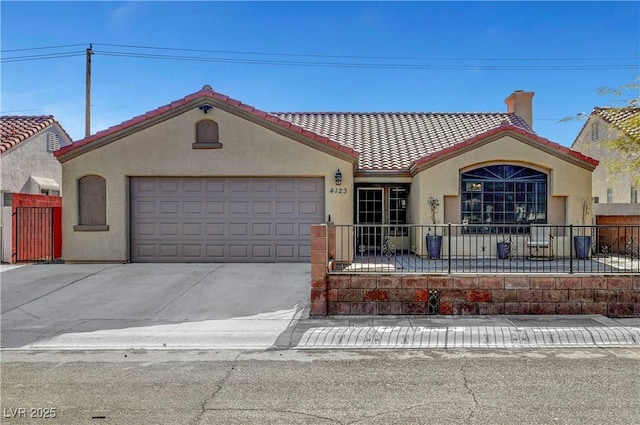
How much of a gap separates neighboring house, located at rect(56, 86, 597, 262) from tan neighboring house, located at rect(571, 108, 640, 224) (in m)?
2.59

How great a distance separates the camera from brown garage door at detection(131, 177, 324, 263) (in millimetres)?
13453

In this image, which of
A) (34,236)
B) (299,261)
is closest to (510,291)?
(299,261)

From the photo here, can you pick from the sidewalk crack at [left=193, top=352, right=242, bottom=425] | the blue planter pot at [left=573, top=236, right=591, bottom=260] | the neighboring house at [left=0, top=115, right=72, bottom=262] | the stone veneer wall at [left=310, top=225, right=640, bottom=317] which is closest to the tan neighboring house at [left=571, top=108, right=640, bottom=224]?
the blue planter pot at [left=573, top=236, right=591, bottom=260]

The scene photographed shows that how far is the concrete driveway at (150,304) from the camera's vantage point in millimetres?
7238

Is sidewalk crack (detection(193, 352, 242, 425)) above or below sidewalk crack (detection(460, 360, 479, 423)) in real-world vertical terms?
below

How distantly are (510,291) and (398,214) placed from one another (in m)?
6.68

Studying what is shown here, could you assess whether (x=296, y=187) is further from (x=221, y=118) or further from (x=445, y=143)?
(x=445, y=143)

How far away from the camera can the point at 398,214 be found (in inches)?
591

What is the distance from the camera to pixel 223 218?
44.4 ft

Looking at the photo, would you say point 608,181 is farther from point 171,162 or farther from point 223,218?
point 171,162

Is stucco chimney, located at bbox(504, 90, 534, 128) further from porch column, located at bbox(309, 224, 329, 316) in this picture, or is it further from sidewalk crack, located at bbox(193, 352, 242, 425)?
sidewalk crack, located at bbox(193, 352, 242, 425)

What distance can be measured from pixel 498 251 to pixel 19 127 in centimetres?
1812

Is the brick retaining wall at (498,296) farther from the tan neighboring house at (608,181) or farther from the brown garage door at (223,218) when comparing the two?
the tan neighboring house at (608,181)

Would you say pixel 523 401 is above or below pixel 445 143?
below
